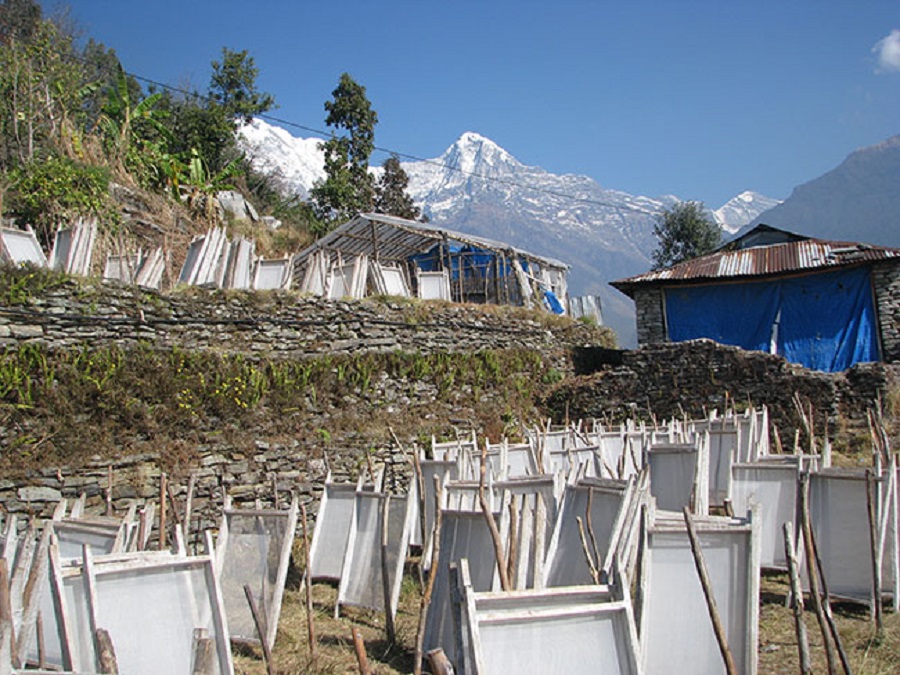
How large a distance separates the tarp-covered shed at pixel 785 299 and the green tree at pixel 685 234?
14.2 meters

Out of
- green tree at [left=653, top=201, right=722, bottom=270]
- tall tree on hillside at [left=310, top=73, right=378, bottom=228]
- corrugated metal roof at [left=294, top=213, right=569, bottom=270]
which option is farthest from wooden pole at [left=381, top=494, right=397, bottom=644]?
green tree at [left=653, top=201, right=722, bottom=270]

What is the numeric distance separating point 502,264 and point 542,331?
4.29 meters

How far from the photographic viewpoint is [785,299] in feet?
62.7

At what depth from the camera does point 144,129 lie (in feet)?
85.8

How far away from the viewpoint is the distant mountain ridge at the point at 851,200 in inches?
6131

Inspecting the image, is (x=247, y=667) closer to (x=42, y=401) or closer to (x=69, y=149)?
(x=42, y=401)

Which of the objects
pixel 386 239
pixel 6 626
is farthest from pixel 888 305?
pixel 6 626

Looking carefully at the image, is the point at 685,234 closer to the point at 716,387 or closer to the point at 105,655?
the point at 716,387

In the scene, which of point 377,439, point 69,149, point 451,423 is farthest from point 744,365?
point 69,149

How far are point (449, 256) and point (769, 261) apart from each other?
9078 mm

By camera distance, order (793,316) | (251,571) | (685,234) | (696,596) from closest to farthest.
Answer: (696,596) → (251,571) → (793,316) → (685,234)

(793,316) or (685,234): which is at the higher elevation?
(685,234)

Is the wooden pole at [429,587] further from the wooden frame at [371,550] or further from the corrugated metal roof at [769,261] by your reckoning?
the corrugated metal roof at [769,261]

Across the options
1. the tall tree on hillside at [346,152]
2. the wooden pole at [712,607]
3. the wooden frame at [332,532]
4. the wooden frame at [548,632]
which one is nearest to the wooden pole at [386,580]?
the wooden frame at [332,532]
